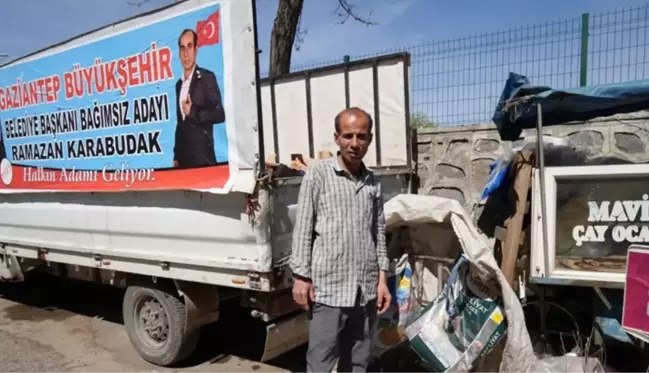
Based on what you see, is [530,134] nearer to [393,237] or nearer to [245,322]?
[393,237]

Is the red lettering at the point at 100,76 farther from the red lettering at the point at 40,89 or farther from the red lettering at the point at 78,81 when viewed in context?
the red lettering at the point at 40,89

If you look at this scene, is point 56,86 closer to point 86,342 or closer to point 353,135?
point 86,342

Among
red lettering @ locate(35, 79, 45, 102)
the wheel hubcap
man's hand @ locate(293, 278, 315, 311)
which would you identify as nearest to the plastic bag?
man's hand @ locate(293, 278, 315, 311)

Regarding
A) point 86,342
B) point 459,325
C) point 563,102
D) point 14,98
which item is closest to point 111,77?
point 14,98

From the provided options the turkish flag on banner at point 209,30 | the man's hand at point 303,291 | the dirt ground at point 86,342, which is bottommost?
the dirt ground at point 86,342

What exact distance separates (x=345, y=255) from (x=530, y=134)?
254 cm

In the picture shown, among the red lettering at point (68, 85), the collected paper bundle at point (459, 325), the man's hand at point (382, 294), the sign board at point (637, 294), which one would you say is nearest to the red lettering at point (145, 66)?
the red lettering at point (68, 85)

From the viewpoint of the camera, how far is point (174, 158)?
3.45 m

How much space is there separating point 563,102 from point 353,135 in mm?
1598

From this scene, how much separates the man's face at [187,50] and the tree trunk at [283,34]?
465 centimetres

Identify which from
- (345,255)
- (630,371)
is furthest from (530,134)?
(345,255)

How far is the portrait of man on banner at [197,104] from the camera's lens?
10.4ft

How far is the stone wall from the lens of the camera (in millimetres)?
4340

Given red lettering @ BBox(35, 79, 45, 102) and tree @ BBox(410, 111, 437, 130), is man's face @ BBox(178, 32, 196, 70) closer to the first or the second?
red lettering @ BBox(35, 79, 45, 102)
